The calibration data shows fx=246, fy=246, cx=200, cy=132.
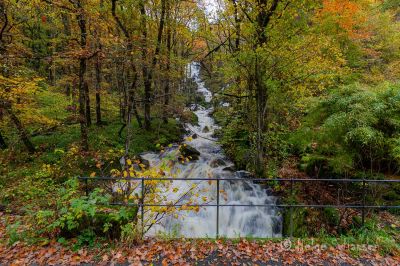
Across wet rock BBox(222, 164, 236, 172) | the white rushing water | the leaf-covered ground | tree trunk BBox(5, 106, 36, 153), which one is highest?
tree trunk BBox(5, 106, 36, 153)

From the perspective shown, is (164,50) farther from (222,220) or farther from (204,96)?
(204,96)

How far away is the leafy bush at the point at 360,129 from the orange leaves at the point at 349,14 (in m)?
8.44

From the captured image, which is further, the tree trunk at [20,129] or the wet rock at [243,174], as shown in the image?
the wet rock at [243,174]

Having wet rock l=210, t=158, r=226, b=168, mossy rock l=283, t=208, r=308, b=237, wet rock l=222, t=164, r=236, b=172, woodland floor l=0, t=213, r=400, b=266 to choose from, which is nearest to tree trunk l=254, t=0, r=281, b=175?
wet rock l=222, t=164, r=236, b=172

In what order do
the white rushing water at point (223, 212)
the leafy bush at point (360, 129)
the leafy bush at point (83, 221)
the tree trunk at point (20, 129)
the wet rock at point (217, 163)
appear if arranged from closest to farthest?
the leafy bush at point (83, 221)
the leafy bush at point (360, 129)
the white rushing water at point (223, 212)
the tree trunk at point (20, 129)
the wet rock at point (217, 163)

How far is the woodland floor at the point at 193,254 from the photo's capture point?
430 cm

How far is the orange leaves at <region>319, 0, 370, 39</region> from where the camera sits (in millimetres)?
14136

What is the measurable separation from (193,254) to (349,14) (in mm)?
15856

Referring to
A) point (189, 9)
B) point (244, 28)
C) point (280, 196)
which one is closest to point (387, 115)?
point (280, 196)

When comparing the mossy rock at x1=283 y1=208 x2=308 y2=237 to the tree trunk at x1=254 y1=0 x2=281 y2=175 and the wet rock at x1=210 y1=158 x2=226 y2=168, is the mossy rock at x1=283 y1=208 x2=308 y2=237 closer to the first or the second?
the tree trunk at x1=254 y1=0 x2=281 y2=175

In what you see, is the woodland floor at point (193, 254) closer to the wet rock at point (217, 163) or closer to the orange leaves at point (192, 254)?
the orange leaves at point (192, 254)

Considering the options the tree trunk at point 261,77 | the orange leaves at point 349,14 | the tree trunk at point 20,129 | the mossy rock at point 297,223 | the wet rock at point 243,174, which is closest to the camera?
the mossy rock at point 297,223

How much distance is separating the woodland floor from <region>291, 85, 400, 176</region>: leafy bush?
10.5 ft

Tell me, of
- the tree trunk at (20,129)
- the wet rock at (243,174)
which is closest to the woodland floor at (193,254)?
the wet rock at (243,174)
